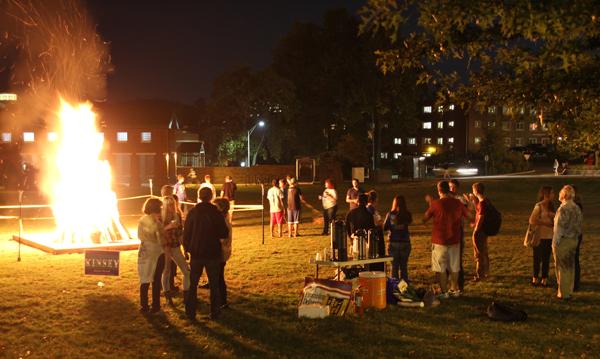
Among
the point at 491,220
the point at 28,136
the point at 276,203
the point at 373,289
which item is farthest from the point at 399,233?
the point at 28,136

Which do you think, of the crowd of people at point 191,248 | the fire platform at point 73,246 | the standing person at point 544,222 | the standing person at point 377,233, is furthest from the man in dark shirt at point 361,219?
the fire platform at point 73,246

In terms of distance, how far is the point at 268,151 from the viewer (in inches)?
2785

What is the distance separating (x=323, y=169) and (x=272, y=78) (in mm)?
13848

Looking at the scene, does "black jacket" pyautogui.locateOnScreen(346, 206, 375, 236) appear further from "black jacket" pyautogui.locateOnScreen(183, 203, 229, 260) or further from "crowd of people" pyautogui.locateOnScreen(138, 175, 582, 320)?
"black jacket" pyautogui.locateOnScreen(183, 203, 229, 260)

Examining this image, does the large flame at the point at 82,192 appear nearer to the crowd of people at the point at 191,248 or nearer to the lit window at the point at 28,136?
the crowd of people at the point at 191,248

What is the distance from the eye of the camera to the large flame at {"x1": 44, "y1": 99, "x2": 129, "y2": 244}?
A: 1653 cm

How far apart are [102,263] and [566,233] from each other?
7772 mm

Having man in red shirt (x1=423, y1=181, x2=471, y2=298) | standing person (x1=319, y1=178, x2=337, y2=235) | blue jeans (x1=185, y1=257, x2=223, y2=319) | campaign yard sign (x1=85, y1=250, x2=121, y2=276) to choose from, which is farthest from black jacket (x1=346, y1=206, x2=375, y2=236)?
standing person (x1=319, y1=178, x2=337, y2=235)

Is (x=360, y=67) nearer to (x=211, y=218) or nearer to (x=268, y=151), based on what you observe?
(x=268, y=151)

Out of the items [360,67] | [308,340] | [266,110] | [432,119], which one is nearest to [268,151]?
[266,110]

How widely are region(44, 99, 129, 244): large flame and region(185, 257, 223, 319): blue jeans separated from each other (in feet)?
27.8

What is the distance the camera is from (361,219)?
10.7 meters

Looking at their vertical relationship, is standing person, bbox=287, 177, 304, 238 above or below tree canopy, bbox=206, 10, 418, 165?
below

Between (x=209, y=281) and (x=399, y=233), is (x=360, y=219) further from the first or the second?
(x=209, y=281)
